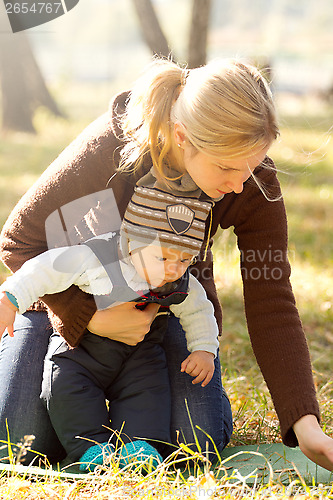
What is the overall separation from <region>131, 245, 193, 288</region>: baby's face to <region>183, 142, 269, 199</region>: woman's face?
0.22m

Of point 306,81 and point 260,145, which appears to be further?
point 306,81

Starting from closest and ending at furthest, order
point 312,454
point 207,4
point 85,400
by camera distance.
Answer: point 312,454 < point 85,400 < point 207,4

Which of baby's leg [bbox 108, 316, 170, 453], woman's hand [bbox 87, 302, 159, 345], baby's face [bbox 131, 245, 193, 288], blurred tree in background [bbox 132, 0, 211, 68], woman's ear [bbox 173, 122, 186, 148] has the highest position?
blurred tree in background [bbox 132, 0, 211, 68]

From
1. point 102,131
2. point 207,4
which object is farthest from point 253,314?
point 207,4

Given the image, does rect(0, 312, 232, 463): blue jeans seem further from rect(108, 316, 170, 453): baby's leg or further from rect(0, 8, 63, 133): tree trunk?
rect(0, 8, 63, 133): tree trunk

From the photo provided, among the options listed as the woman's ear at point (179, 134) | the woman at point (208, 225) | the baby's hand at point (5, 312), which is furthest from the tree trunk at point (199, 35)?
the baby's hand at point (5, 312)

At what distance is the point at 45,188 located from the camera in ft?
6.83

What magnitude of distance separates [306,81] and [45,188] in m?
24.3

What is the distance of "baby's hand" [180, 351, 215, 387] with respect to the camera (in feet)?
6.80

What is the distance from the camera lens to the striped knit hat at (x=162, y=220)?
187 cm

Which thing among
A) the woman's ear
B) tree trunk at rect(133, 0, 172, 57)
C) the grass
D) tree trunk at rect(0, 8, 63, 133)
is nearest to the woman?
the woman's ear

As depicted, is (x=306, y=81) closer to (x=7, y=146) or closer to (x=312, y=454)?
(x=7, y=146)

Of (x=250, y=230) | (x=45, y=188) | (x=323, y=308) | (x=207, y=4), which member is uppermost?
(x=207, y=4)

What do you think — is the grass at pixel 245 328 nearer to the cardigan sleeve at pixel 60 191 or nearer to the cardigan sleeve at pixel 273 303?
the cardigan sleeve at pixel 273 303
